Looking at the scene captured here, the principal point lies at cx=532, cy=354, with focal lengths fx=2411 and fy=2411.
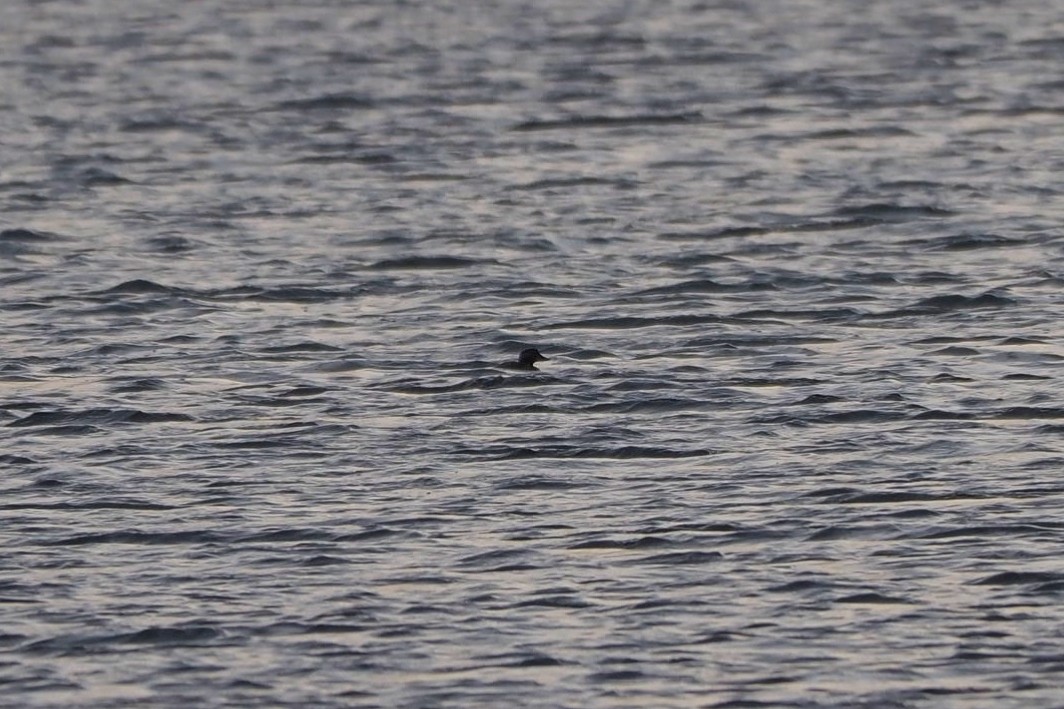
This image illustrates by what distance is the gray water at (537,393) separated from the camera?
12.2 metres

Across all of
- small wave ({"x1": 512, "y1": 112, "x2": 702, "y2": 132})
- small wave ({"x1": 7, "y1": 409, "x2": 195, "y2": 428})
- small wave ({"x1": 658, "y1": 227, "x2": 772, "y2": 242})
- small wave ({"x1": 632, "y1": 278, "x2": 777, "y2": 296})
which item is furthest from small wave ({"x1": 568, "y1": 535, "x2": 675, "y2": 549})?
small wave ({"x1": 512, "y1": 112, "x2": 702, "y2": 132})

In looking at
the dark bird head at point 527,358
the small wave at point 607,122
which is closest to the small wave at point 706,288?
the dark bird head at point 527,358

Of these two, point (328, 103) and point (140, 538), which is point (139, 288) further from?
point (328, 103)

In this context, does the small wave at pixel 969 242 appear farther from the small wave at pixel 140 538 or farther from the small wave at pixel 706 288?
the small wave at pixel 140 538

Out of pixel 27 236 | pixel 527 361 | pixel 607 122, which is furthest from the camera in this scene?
pixel 607 122

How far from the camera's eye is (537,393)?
17.3 metres

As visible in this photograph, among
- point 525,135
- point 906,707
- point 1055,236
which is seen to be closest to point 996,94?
point 525,135

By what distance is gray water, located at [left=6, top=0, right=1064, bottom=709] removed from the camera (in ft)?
40.1

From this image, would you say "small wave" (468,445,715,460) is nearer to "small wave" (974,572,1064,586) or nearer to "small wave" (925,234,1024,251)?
"small wave" (974,572,1064,586)

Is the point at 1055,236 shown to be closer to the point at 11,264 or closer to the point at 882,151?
the point at 882,151

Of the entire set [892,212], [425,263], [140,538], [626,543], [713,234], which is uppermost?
[140,538]

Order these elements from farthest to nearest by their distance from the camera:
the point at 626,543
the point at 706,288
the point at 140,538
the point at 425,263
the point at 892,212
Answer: the point at 892,212 → the point at 425,263 → the point at 706,288 → the point at 140,538 → the point at 626,543

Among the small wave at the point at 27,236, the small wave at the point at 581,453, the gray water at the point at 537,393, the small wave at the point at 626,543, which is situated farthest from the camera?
Result: the small wave at the point at 27,236

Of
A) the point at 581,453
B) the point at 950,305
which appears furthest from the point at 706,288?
the point at 581,453
